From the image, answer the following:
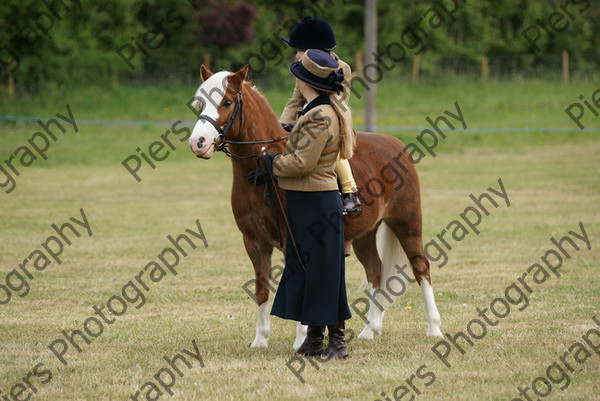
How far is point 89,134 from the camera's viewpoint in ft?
75.2

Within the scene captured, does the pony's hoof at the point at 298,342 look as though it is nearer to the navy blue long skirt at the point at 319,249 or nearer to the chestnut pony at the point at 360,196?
the chestnut pony at the point at 360,196

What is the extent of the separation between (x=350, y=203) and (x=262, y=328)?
110cm

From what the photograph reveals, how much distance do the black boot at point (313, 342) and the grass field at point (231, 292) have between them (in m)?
0.15

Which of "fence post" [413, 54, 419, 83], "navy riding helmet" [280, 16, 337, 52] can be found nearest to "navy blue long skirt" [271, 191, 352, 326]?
"navy riding helmet" [280, 16, 337, 52]

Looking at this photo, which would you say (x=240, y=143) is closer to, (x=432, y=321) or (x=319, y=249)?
(x=319, y=249)

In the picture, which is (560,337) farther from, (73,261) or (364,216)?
(73,261)

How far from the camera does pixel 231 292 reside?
318 inches

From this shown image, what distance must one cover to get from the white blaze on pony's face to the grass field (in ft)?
4.81

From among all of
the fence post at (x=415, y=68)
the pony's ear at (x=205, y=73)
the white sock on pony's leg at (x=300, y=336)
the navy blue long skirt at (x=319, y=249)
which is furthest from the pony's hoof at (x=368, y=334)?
the fence post at (x=415, y=68)

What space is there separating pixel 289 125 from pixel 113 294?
296 centimetres

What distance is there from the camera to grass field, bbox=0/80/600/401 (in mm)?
5023

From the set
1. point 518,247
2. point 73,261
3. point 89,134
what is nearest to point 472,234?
point 518,247

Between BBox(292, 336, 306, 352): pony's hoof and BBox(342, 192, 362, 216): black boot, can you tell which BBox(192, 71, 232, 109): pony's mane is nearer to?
BBox(342, 192, 362, 216): black boot

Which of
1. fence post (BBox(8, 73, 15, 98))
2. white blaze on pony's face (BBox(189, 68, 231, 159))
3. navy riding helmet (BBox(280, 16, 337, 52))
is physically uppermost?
navy riding helmet (BBox(280, 16, 337, 52))
